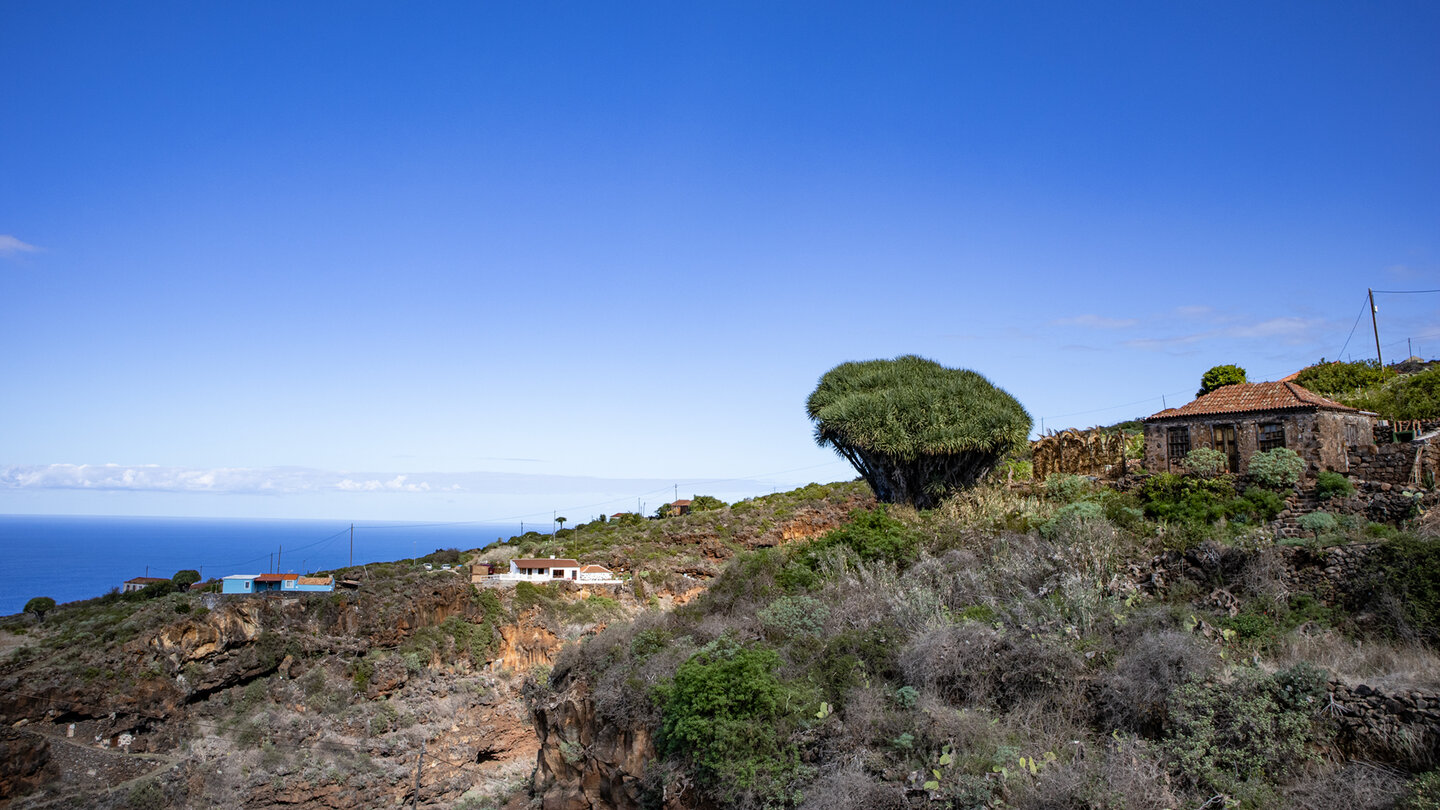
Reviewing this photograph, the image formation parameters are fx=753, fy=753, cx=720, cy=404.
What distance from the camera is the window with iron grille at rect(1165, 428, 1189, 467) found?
70.2 feet

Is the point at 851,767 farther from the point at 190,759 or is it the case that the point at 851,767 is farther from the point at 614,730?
the point at 190,759

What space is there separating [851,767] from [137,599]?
133 ft

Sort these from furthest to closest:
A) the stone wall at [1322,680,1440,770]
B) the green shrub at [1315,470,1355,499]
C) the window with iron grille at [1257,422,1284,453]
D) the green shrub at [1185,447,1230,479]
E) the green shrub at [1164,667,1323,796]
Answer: the green shrub at [1185,447,1230,479] → the window with iron grille at [1257,422,1284,453] → the green shrub at [1315,470,1355,499] → the green shrub at [1164,667,1323,796] → the stone wall at [1322,680,1440,770]

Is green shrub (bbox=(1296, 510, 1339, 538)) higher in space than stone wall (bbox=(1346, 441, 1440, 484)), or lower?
lower

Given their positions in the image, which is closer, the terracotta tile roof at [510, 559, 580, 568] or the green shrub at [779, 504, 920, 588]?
the green shrub at [779, 504, 920, 588]

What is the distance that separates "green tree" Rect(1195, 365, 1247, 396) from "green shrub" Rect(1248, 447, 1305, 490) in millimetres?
27127

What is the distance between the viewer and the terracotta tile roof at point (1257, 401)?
63.6 feet

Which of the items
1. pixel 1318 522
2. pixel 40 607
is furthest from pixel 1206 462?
pixel 40 607

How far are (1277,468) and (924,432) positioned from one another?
380 inches

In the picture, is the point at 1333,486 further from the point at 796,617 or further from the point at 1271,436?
the point at 796,617

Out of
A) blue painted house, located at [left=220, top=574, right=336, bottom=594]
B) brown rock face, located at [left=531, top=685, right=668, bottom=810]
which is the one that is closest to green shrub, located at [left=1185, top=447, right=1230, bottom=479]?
brown rock face, located at [left=531, top=685, right=668, bottom=810]

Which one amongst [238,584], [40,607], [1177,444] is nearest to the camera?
[1177,444]

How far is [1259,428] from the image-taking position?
19.9 metres

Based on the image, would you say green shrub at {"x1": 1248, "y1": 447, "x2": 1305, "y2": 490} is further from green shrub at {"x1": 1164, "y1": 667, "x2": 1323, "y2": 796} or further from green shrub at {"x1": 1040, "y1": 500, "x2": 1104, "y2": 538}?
green shrub at {"x1": 1164, "y1": 667, "x2": 1323, "y2": 796}
